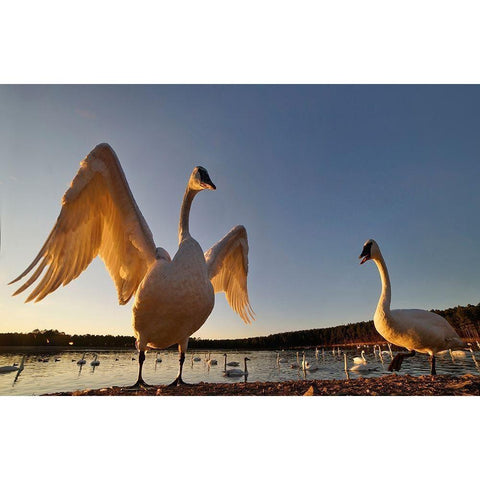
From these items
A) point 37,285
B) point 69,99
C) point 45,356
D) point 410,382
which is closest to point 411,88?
point 410,382

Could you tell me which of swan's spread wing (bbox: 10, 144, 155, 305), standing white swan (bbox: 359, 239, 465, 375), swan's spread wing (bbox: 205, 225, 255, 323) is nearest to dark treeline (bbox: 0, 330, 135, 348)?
swan's spread wing (bbox: 10, 144, 155, 305)

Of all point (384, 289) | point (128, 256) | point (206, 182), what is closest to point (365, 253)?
point (384, 289)

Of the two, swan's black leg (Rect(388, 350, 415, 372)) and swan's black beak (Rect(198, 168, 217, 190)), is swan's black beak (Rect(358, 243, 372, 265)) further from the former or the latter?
swan's black beak (Rect(198, 168, 217, 190))

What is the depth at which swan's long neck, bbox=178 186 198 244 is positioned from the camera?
338 cm

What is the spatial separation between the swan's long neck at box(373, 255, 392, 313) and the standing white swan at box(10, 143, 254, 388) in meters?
1.93

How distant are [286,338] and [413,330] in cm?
167

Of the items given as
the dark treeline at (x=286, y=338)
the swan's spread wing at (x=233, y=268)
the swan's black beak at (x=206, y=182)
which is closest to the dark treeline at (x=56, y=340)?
the dark treeline at (x=286, y=338)

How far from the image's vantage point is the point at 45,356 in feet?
15.5

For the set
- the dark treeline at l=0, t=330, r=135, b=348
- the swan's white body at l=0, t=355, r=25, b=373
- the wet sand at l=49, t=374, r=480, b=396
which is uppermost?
the dark treeline at l=0, t=330, r=135, b=348

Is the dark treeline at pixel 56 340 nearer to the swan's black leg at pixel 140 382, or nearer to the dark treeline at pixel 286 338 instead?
the dark treeline at pixel 286 338

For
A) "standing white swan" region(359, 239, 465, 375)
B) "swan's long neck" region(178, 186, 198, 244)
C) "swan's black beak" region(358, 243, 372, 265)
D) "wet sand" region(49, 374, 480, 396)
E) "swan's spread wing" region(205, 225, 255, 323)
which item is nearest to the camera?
"wet sand" region(49, 374, 480, 396)

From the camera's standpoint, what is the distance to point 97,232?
3.37 metres

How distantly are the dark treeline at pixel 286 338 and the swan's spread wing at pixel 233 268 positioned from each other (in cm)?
51
